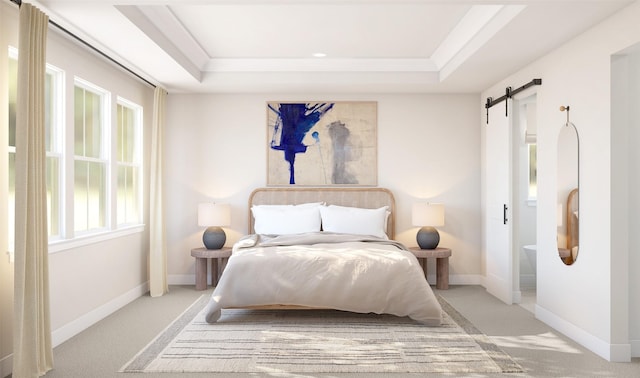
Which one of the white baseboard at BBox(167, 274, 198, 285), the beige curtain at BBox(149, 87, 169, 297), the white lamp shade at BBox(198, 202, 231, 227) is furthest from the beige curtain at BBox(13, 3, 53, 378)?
the white baseboard at BBox(167, 274, 198, 285)

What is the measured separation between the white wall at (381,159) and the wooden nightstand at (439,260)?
17.6 inches

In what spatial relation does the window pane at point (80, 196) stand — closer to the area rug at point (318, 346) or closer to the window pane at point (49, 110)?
the window pane at point (49, 110)

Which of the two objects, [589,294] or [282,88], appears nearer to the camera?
[589,294]

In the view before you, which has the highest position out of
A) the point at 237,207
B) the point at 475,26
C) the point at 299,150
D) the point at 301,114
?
the point at 475,26

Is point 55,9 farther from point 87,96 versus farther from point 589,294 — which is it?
point 589,294

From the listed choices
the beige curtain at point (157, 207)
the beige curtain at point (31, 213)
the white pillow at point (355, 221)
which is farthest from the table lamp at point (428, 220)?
the beige curtain at point (31, 213)

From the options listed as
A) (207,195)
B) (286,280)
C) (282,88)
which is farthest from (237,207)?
(286,280)

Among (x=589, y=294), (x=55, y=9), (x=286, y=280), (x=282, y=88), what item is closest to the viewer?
(x=55, y=9)

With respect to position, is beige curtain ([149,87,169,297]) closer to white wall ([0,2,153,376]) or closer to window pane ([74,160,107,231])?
white wall ([0,2,153,376])

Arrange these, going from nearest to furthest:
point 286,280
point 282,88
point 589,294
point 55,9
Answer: point 55,9
point 589,294
point 286,280
point 282,88

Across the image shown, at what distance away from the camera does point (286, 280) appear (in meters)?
4.73

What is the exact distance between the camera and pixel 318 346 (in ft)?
13.3

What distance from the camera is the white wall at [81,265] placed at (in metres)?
3.52

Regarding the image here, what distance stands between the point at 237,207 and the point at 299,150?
3.69 ft
